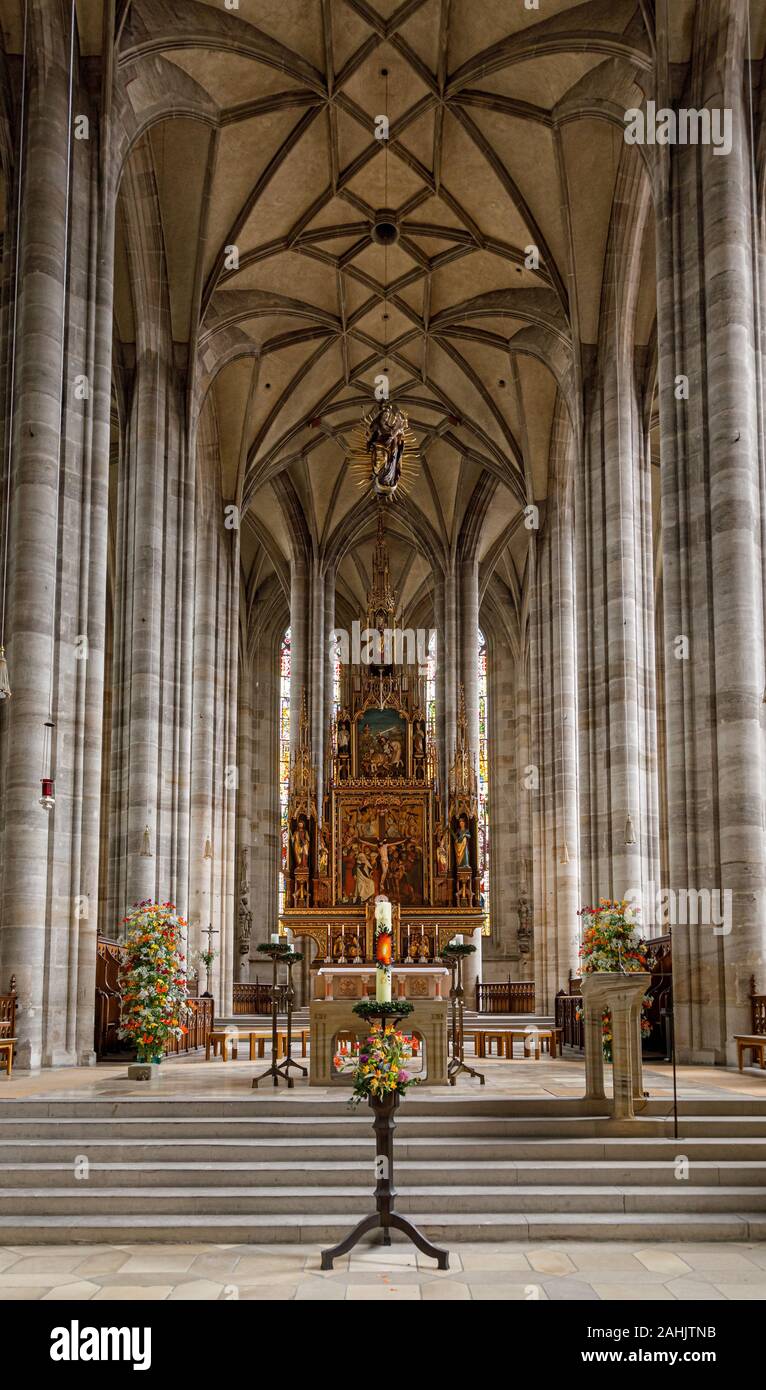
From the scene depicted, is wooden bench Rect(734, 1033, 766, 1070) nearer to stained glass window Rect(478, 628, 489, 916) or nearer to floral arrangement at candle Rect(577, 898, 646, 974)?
floral arrangement at candle Rect(577, 898, 646, 974)

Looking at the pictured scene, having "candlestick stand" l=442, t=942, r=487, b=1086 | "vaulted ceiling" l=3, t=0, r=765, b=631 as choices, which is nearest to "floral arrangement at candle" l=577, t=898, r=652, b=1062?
"candlestick stand" l=442, t=942, r=487, b=1086

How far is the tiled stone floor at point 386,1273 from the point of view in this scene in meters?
6.68

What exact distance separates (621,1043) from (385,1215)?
283 cm

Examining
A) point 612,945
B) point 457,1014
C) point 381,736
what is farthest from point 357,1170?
point 381,736

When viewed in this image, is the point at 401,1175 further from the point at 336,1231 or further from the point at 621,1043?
the point at 621,1043

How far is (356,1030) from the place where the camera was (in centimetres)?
1234

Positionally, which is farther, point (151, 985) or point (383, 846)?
point (383, 846)

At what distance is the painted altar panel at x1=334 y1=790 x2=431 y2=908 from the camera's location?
2828cm

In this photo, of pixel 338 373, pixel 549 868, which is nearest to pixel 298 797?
pixel 549 868

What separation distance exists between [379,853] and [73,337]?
15284 mm

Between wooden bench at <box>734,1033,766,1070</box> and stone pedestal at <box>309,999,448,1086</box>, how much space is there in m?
3.23

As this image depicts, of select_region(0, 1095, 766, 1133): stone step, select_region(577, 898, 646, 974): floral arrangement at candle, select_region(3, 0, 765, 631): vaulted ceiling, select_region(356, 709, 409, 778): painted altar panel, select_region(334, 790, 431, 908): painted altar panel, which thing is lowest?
select_region(0, 1095, 766, 1133): stone step

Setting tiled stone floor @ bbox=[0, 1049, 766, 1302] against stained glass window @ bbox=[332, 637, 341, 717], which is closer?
tiled stone floor @ bbox=[0, 1049, 766, 1302]

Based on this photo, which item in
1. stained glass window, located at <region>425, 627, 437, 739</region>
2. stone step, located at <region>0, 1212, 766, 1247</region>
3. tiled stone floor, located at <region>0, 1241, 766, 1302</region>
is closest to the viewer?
tiled stone floor, located at <region>0, 1241, 766, 1302</region>
